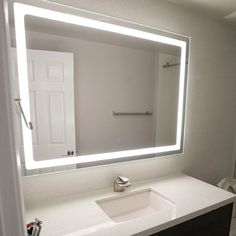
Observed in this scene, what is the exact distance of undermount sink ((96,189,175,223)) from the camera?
1.05m

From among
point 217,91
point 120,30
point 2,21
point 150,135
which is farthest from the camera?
point 217,91

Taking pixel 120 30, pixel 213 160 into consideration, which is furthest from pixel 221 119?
pixel 120 30

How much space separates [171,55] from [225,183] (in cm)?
122

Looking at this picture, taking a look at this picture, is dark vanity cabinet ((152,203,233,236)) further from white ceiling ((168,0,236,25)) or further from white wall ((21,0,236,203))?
white ceiling ((168,0,236,25))

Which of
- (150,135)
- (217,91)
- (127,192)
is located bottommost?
(127,192)

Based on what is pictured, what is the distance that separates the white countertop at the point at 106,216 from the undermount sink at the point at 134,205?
3 cm

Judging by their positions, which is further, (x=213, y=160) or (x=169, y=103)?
(x=213, y=160)

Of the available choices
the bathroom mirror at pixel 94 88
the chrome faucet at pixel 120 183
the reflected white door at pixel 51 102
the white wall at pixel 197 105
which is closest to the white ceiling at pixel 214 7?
the white wall at pixel 197 105

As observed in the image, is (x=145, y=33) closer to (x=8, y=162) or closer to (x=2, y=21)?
(x=2, y=21)

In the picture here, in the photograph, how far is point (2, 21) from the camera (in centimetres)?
33

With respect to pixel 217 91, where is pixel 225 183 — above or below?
below

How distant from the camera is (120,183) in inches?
43.2

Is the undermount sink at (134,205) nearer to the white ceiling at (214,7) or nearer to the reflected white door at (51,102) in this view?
the reflected white door at (51,102)

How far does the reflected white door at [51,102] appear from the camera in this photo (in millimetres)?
931
